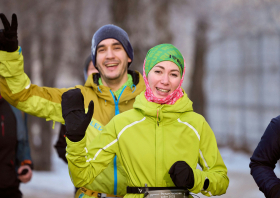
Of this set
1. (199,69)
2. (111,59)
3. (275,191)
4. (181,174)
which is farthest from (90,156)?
(199,69)

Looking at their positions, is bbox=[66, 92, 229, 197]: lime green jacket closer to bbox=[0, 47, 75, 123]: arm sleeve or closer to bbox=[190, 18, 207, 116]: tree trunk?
bbox=[0, 47, 75, 123]: arm sleeve

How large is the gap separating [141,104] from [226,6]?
6.23 metres

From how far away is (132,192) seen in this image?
1.87 m

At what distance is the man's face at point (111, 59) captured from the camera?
97.3 inches

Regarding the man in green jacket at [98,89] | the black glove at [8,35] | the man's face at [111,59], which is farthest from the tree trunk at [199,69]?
the black glove at [8,35]

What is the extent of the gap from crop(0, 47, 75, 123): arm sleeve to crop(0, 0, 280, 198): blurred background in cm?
476

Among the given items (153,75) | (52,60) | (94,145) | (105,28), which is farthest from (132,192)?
(52,60)

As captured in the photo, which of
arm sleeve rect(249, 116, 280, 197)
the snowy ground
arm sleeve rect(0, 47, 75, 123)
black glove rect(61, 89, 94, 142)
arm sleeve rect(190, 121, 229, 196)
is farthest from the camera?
the snowy ground

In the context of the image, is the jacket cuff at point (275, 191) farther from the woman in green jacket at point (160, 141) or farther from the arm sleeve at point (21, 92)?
the arm sleeve at point (21, 92)

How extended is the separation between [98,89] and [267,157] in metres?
1.17

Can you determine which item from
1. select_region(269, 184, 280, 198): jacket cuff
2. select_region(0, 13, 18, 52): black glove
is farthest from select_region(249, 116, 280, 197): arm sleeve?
select_region(0, 13, 18, 52): black glove

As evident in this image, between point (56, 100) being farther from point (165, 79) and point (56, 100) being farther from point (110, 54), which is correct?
point (165, 79)

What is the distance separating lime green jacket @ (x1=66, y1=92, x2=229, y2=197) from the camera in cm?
188

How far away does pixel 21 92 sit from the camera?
2.24 m
